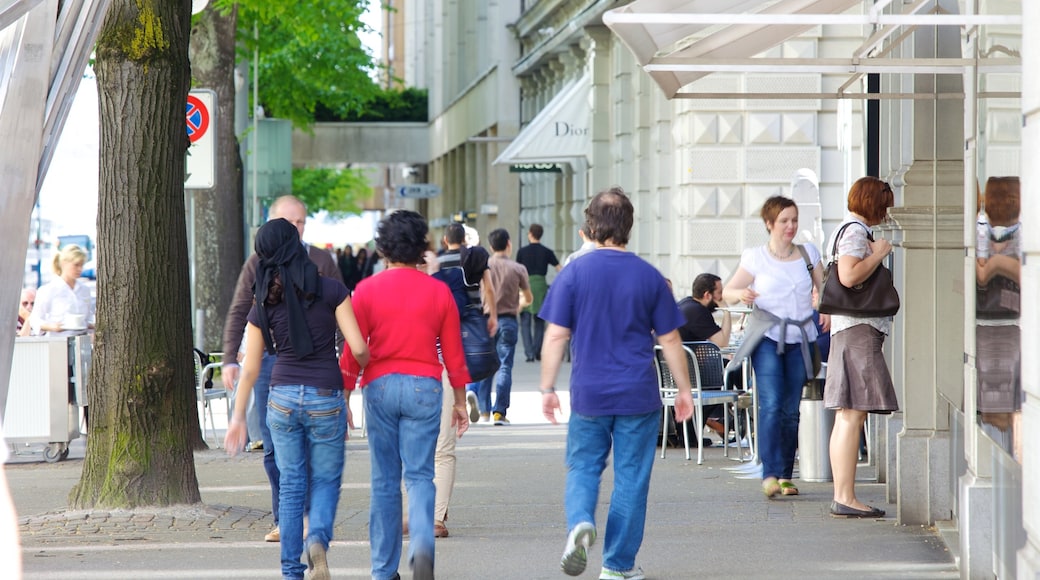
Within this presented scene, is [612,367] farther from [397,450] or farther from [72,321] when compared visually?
[72,321]

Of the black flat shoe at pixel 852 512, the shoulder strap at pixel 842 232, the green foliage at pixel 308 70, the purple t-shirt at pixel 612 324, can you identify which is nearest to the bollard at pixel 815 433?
the black flat shoe at pixel 852 512

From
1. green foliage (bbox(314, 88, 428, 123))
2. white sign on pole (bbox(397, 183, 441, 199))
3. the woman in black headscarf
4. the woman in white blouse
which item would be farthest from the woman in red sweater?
green foliage (bbox(314, 88, 428, 123))

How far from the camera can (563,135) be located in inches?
1104

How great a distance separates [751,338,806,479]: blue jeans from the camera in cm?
1005

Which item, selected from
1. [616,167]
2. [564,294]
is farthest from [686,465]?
[616,167]

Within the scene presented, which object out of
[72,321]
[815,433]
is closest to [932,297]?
[815,433]

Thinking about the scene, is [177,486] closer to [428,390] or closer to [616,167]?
[428,390]

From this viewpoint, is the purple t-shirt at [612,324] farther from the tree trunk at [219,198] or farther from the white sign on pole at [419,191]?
the white sign on pole at [419,191]

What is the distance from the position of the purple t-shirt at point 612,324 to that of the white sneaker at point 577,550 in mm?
518

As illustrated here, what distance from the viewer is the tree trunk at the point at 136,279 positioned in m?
9.59

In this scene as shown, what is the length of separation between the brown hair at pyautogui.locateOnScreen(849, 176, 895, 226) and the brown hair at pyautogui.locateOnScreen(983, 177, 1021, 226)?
226 cm

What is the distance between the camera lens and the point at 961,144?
9.06 metres

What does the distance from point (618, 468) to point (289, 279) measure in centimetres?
163

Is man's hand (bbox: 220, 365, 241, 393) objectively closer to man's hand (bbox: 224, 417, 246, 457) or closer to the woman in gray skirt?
man's hand (bbox: 224, 417, 246, 457)
